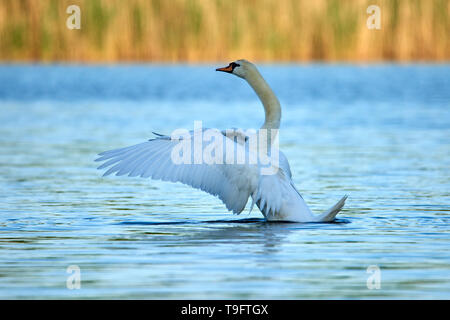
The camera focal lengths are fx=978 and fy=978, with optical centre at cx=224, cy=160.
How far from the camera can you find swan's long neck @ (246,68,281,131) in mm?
8961

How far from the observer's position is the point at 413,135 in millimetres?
16641

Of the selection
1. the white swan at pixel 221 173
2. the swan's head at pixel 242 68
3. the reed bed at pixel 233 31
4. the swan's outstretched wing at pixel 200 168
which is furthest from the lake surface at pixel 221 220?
the reed bed at pixel 233 31

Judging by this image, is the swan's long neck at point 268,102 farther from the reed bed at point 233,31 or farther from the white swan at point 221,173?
the reed bed at point 233,31

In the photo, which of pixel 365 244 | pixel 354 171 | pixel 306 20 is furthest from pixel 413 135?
pixel 306 20

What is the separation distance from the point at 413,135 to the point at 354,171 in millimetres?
4534

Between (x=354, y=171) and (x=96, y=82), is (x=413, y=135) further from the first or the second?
(x=96, y=82)

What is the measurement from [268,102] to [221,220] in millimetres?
1219

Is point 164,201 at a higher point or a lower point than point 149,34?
lower

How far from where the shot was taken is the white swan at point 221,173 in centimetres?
830

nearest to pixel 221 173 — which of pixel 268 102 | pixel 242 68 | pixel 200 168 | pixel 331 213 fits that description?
pixel 200 168

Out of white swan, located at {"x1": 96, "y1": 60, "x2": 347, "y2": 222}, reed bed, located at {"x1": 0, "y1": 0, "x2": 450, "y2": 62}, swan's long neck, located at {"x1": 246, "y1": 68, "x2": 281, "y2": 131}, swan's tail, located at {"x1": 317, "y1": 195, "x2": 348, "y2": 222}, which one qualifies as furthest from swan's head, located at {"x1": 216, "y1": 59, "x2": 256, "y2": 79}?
reed bed, located at {"x1": 0, "y1": 0, "x2": 450, "y2": 62}

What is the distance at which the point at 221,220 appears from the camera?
8977 millimetres

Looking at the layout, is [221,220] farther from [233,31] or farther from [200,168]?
[233,31]
